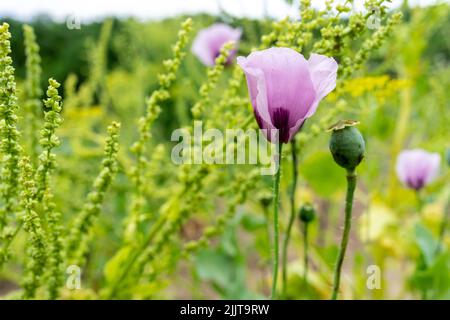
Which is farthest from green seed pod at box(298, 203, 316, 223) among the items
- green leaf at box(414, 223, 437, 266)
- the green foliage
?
green leaf at box(414, 223, 437, 266)

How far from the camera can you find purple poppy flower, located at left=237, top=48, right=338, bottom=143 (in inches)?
11.7

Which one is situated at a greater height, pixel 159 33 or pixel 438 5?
pixel 159 33

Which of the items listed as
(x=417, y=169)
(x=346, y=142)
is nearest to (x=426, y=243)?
(x=417, y=169)

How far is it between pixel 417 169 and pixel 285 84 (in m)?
0.42

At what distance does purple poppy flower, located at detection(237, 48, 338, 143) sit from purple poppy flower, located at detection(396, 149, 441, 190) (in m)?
0.40

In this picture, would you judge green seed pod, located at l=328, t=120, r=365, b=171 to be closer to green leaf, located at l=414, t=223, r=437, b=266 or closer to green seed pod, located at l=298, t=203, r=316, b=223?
green seed pod, located at l=298, t=203, r=316, b=223

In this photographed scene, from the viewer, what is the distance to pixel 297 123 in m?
0.32

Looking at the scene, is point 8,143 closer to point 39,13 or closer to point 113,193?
point 113,193

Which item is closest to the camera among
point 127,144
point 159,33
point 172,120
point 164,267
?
point 164,267

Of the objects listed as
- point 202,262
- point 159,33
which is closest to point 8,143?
point 202,262

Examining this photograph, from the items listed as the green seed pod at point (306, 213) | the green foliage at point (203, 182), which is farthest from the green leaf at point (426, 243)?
the green seed pod at point (306, 213)

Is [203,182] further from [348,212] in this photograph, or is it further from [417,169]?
[417,169]

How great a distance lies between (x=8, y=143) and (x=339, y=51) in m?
0.20

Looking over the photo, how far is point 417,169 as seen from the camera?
680mm
